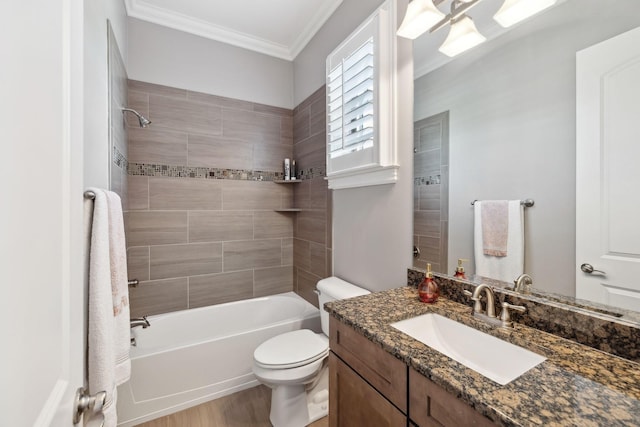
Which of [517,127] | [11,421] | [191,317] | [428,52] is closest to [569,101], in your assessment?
[517,127]

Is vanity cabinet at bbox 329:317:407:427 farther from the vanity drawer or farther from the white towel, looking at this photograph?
the white towel

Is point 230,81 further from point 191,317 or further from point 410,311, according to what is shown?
point 410,311

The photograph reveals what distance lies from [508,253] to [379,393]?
0.71 meters

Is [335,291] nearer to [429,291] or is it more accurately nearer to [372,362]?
[429,291]

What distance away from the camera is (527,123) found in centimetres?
97

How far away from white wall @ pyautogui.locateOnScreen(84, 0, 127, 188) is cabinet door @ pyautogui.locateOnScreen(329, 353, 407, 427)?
1241 mm

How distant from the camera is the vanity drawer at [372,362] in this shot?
2.70ft

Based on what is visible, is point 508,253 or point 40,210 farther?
point 508,253

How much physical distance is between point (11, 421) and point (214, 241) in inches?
87.1

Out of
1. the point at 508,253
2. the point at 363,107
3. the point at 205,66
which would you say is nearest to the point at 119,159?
the point at 205,66

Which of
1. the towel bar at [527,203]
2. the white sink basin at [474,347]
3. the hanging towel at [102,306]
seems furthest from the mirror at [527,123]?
the hanging towel at [102,306]

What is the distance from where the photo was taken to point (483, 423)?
61cm

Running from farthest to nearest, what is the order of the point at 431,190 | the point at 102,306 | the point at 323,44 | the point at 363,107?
the point at 323,44 < the point at 363,107 < the point at 431,190 < the point at 102,306

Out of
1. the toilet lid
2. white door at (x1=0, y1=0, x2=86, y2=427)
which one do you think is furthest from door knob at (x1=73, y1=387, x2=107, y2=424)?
the toilet lid
